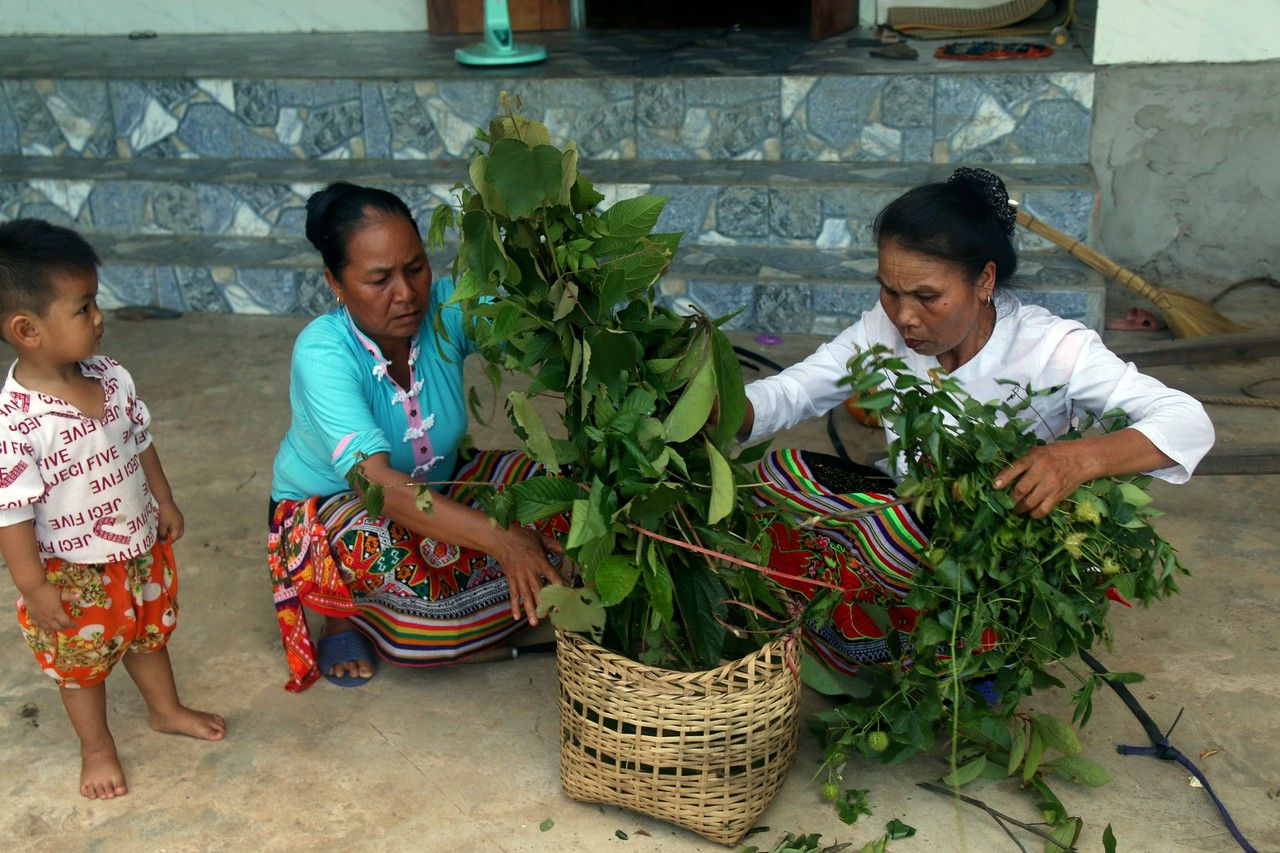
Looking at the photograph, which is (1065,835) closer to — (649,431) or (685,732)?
(685,732)

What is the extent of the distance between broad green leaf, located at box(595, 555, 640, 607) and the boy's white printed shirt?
32.3 inches

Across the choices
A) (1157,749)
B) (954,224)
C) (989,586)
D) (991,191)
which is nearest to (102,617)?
(989,586)

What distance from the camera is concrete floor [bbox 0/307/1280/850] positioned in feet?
6.42

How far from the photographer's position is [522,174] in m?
1.68

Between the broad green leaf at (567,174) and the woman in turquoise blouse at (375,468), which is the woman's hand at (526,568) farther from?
the broad green leaf at (567,174)

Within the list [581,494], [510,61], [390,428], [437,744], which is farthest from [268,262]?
[581,494]

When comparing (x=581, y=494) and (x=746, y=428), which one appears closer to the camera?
(x=581, y=494)

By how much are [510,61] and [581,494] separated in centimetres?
326

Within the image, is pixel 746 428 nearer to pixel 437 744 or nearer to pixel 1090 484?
pixel 1090 484

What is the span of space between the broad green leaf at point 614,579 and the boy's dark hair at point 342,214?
30.5 inches

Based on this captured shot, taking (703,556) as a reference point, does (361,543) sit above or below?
below

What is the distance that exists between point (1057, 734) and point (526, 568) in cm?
87

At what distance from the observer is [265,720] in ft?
7.45

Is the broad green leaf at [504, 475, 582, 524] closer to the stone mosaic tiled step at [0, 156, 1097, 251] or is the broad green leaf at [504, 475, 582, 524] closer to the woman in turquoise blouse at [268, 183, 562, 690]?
the woman in turquoise blouse at [268, 183, 562, 690]
